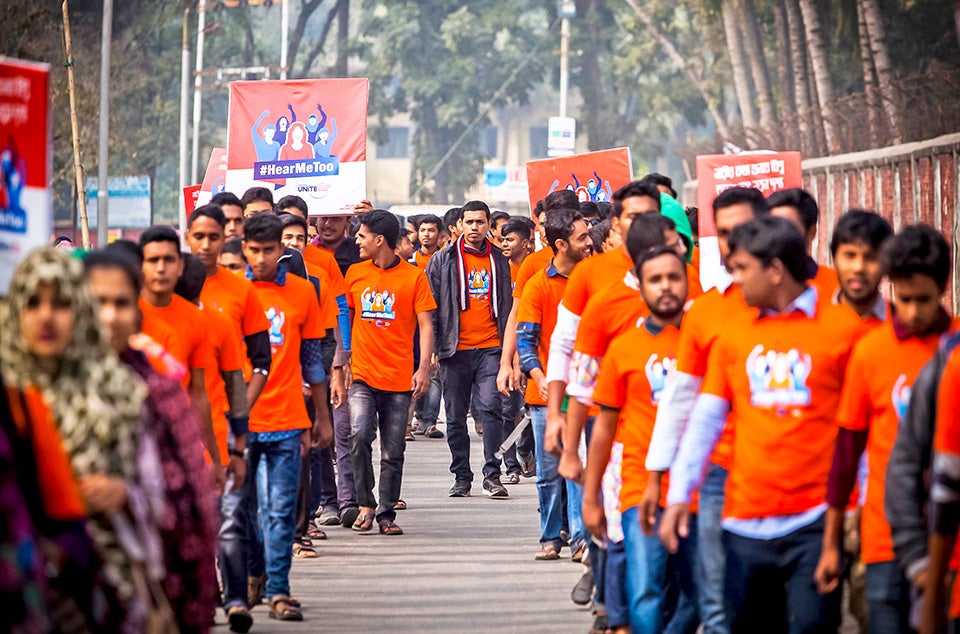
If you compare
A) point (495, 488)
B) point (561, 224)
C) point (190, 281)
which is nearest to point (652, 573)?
point (190, 281)

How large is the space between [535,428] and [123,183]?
34.9 metres

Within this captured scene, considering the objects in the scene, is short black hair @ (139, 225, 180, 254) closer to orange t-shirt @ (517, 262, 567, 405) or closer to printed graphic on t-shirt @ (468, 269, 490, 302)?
orange t-shirt @ (517, 262, 567, 405)

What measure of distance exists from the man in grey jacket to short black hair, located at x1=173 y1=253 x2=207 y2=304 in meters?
6.17

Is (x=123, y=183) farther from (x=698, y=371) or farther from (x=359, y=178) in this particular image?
(x=698, y=371)

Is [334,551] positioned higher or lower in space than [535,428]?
lower

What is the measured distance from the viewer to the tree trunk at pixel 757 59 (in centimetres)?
3491

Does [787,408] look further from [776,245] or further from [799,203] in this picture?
[799,203]

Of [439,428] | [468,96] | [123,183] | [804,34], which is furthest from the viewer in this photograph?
[468,96]

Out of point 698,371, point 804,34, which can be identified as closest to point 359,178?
point 698,371

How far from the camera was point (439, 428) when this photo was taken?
21703 millimetres

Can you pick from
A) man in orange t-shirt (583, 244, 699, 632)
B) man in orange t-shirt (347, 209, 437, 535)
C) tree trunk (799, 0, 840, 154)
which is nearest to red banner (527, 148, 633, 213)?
man in orange t-shirt (347, 209, 437, 535)

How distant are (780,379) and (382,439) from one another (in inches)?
267

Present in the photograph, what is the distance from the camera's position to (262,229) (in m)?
9.65

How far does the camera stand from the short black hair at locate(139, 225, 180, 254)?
26.1ft
